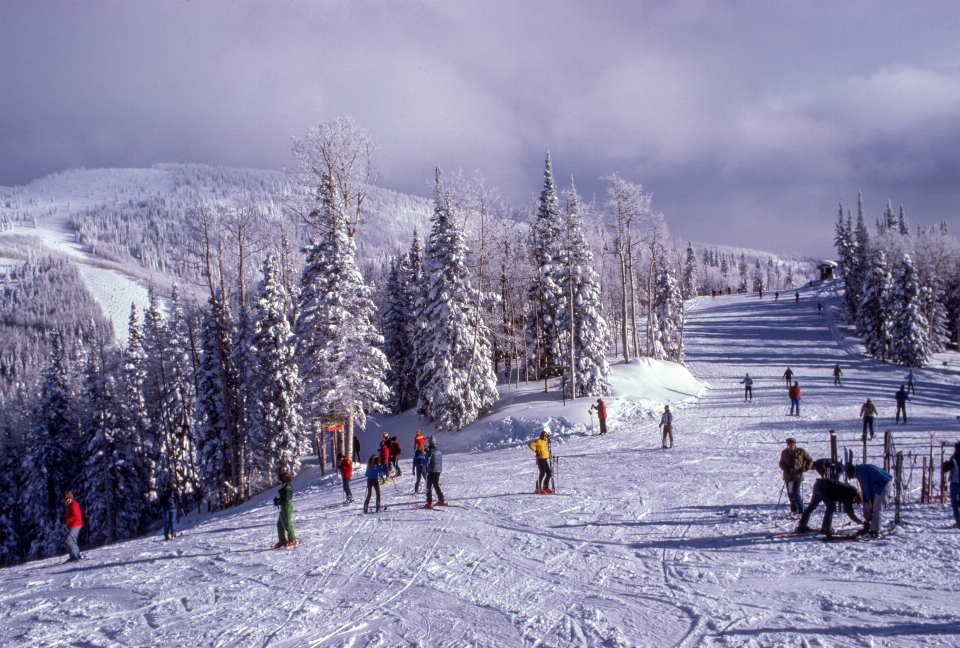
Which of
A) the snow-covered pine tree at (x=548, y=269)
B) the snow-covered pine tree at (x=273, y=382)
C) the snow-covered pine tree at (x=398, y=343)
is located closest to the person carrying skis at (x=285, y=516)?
the snow-covered pine tree at (x=273, y=382)

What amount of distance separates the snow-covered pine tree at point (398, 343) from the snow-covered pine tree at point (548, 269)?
10.2 meters

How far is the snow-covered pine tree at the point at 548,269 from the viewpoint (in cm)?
3941

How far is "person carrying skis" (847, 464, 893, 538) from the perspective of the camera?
9.74 m

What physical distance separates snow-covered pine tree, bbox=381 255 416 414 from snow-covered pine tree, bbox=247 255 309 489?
36.3ft

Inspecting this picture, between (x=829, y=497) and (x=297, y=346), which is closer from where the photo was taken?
(x=829, y=497)

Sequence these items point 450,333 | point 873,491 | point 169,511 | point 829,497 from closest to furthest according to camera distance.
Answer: point 873,491 → point 829,497 → point 169,511 → point 450,333

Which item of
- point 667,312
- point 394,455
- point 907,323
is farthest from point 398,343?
point 907,323

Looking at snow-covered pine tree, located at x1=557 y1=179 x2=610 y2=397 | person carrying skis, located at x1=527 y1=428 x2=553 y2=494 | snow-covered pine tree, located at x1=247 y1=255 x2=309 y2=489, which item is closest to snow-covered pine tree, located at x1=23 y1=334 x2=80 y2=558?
snow-covered pine tree, located at x1=247 y1=255 x2=309 y2=489

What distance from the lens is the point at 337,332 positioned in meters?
26.7

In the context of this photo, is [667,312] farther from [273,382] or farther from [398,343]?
[273,382]

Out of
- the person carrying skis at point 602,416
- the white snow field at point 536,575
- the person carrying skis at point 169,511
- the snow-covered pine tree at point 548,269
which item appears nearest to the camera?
the white snow field at point 536,575

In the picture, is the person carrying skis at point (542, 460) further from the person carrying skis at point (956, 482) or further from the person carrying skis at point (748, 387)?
the person carrying skis at point (748, 387)

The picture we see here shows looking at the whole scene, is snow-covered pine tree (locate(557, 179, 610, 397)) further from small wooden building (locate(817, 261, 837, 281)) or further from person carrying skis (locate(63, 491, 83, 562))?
small wooden building (locate(817, 261, 837, 281))

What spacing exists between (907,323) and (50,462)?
71.6 m
